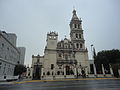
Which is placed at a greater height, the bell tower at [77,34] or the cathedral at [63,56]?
the bell tower at [77,34]

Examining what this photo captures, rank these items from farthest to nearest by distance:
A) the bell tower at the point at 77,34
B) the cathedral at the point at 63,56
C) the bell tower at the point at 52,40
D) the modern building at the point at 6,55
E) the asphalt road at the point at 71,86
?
the bell tower at the point at 77,34 → the bell tower at the point at 52,40 → the cathedral at the point at 63,56 → the modern building at the point at 6,55 → the asphalt road at the point at 71,86

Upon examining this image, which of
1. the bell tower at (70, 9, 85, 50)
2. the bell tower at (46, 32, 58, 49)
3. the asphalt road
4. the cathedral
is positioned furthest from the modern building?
the bell tower at (70, 9, 85, 50)

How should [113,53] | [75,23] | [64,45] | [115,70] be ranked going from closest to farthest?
1. [115,70]
2. [113,53]
3. [64,45]
4. [75,23]

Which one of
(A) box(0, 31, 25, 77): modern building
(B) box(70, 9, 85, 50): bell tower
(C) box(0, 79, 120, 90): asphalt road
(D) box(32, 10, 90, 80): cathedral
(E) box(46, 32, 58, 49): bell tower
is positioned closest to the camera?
(C) box(0, 79, 120, 90): asphalt road

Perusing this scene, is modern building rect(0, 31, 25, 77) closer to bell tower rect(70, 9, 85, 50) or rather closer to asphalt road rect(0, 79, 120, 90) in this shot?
asphalt road rect(0, 79, 120, 90)

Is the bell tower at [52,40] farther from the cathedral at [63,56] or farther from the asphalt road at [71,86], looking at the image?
the asphalt road at [71,86]

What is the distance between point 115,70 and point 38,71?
30625 millimetres

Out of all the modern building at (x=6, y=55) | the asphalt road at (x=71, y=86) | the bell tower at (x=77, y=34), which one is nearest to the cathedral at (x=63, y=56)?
the bell tower at (x=77, y=34)

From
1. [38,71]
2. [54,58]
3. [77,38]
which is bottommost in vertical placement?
[38,71]

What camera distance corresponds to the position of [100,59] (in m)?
42.3

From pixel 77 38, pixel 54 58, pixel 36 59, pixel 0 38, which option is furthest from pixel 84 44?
pixel 0 38

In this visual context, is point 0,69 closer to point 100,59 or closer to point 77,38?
point 77,38

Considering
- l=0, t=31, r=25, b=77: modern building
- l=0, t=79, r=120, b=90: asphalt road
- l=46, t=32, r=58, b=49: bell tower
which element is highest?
l=46, t=32, r=58, b=49: bell tower

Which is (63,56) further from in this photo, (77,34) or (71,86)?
(71,86)
